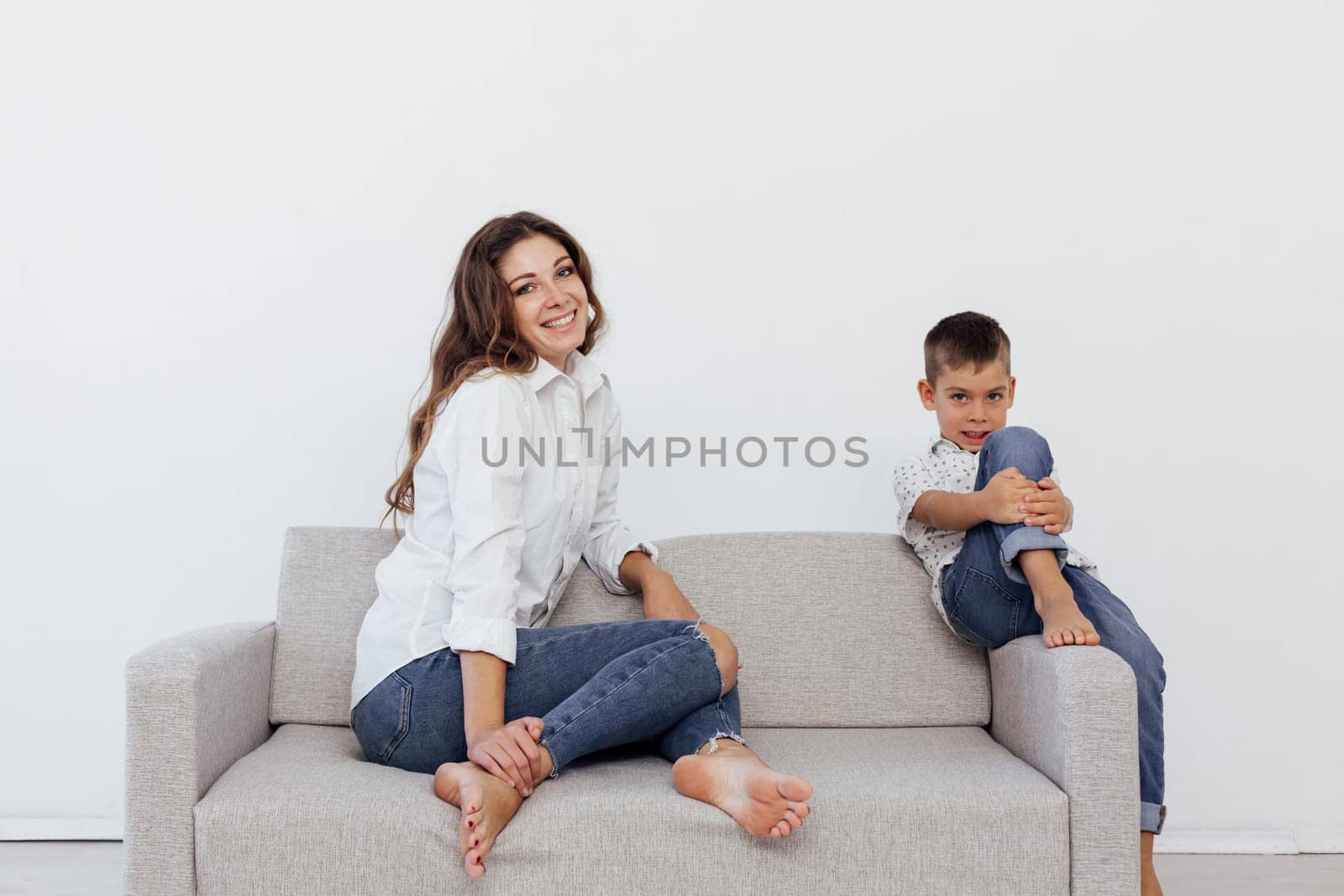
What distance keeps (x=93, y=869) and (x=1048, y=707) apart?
1957 millimetres

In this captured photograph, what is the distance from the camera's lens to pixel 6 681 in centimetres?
256

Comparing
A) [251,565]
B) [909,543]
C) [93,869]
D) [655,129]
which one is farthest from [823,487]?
[93,869]

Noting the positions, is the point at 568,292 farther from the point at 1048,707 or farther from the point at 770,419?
the point at 1048,707

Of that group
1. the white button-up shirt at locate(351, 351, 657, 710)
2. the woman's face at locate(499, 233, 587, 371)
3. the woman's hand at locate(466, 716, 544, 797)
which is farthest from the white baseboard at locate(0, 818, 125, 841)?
the woman's face at locate(499, 233, 587, 371)

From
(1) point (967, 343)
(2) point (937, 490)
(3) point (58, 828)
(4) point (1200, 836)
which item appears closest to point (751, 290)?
(1) point (967, 343)

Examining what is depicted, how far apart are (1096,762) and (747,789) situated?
50cm

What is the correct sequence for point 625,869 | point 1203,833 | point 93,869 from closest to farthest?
point 625,869 → point 93,869 → point 1203,833

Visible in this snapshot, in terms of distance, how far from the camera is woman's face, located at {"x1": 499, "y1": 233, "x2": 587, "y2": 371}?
1891 millimetres

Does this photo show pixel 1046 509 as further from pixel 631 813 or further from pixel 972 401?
pixel 631 813

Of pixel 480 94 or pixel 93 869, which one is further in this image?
pixel 480 94

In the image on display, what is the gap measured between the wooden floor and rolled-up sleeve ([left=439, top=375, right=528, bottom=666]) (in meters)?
1.18

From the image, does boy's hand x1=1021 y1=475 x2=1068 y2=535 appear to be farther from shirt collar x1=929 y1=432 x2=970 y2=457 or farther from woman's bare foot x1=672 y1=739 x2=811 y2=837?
woman's bare foot x1=672 y1=739 x2=811 y2=837

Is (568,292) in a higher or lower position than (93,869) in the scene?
higher

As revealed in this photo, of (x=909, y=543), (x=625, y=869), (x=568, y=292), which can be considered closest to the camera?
(x=625, y=869)
